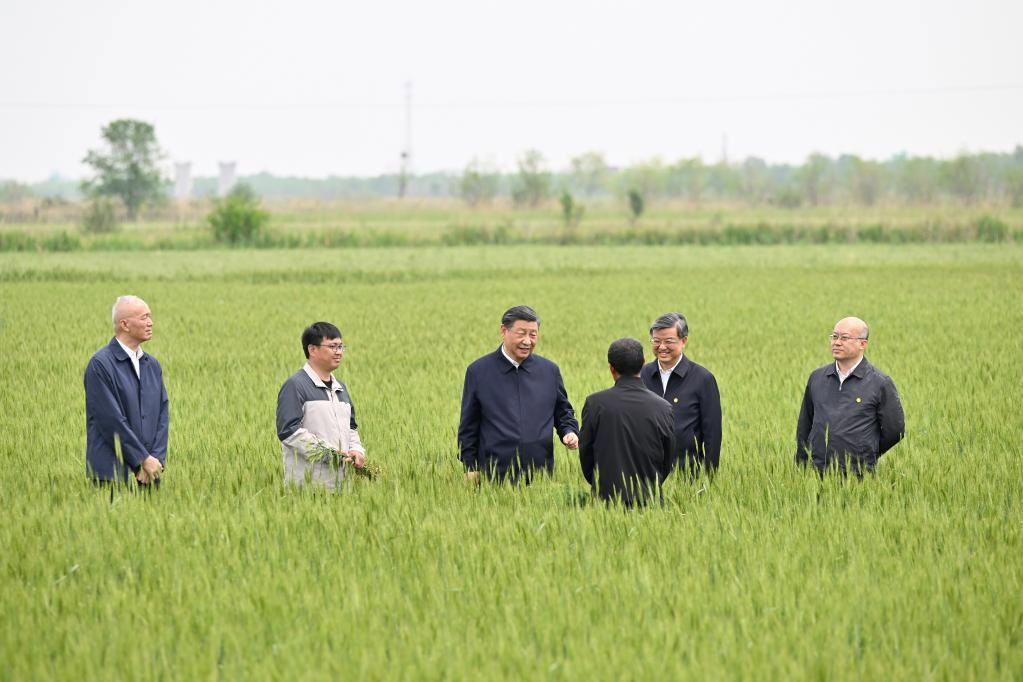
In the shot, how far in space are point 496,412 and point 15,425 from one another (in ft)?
18.7

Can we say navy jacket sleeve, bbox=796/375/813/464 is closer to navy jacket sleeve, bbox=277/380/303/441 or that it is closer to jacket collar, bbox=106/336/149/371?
navy jacket sleeve, bbox=277/380/303/441

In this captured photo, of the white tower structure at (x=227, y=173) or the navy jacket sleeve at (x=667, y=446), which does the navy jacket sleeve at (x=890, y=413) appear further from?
the white tower structure at (x=227, y=173)

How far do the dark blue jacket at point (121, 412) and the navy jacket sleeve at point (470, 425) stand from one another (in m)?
1.83

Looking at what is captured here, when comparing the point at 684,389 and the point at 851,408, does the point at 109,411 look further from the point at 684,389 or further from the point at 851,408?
the point at 851,408

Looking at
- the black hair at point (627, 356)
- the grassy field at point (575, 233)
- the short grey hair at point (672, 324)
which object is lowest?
the black hair at point (627, 356)

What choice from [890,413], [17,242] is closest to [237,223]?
[17,242]

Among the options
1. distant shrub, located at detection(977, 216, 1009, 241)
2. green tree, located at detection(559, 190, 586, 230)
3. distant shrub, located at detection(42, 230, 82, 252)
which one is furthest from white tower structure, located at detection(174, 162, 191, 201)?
distant shrub, located at detection(977, 216, 1009, 241)

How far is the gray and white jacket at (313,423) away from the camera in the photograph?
715 cm

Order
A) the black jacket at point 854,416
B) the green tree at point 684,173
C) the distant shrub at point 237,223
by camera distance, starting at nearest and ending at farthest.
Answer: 1. the black jacket at point 854,416
2. the distant shrub at point 237,223
3. the green tree at point 684,173

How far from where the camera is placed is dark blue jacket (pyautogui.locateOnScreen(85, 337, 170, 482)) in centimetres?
718

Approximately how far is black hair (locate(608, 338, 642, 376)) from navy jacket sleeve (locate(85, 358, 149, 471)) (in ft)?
9.46

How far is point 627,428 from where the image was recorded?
652cm

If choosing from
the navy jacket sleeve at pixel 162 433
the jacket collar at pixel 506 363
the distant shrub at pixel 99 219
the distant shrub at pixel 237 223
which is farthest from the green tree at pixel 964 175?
the navy jacket sleeve at pixel 162 433

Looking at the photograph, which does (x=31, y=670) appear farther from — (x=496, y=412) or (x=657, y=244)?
(x=657, y=244)
